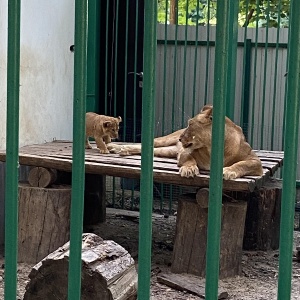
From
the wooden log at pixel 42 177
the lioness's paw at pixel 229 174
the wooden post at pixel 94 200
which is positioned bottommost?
the wooden post at pixel 94 200

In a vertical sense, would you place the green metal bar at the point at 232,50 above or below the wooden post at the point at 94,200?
above

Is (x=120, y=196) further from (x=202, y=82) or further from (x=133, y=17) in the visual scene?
(x=133, y=17)

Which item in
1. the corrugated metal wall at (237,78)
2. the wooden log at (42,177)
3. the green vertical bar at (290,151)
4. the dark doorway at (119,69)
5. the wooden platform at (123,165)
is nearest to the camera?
the green vertical bar at (290,151)

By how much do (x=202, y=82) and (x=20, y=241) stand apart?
12.2ft

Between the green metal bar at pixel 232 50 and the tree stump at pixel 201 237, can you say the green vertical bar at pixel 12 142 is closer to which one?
the tree stump at pixel 201 237

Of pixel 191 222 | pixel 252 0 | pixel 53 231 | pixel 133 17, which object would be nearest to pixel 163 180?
pixel 191 222

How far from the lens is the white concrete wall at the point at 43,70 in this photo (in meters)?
6.25

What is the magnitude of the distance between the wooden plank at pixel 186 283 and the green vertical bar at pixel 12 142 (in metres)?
3.12

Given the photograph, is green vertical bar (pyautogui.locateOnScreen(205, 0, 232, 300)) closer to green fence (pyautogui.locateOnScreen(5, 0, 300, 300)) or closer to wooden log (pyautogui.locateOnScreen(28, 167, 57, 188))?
green fence (pyautogui.locateOnScreen(5, 0, 300, 300))

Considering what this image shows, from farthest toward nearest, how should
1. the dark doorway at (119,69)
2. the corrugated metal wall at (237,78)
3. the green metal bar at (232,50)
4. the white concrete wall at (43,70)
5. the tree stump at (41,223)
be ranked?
the corrugated metal wall at (237,78) → the dark doorway at (119,69) → the green metal bar at (232,50) → the white concrete wall at (43,70) → the tree stump at (41,223)

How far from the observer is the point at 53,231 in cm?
546

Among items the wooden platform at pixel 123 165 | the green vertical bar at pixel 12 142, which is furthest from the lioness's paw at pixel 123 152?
the green vertical bar at pixel 12 142

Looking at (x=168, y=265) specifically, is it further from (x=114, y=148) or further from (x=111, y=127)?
(x=111, y=127)

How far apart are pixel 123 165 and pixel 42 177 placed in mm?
766
